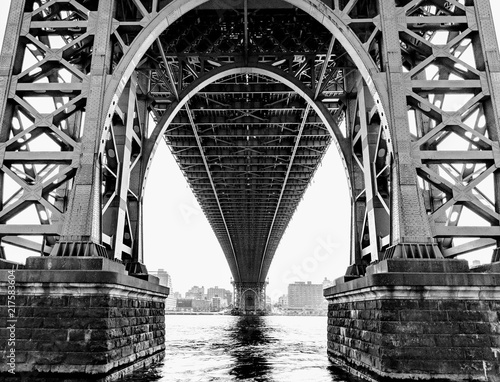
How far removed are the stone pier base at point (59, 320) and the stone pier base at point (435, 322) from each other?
6.13 metres

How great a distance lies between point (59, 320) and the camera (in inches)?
377

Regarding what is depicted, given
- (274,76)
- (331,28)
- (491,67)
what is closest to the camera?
(491,67)

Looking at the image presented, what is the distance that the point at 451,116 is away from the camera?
36.8 feet

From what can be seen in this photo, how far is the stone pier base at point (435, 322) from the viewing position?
8.98 metres

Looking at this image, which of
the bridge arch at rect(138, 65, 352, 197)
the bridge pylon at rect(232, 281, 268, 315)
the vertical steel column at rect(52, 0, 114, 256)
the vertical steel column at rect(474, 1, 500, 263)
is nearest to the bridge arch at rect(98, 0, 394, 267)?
the vertical steel column at rect(52, 0, 114, 256)

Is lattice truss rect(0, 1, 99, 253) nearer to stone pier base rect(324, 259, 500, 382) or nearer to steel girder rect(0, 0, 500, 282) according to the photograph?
steel girder rect(0, 0, 500, 282)

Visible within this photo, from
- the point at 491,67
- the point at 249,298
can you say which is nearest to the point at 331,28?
the point at 491,67

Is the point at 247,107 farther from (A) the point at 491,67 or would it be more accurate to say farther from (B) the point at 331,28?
(A) the point at 491,67

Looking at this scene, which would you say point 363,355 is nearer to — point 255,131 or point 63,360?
point 63,360

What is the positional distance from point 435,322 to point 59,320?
8.29m

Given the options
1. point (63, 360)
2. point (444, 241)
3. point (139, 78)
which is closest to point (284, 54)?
point (139, 78)

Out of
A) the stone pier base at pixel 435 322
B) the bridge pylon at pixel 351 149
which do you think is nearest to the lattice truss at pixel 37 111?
the bridge pylon at pixel 351 149

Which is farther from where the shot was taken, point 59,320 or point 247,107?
point 247,107

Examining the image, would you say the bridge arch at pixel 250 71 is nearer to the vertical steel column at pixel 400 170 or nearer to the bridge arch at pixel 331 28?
the bridge arch at pixel 331 28
